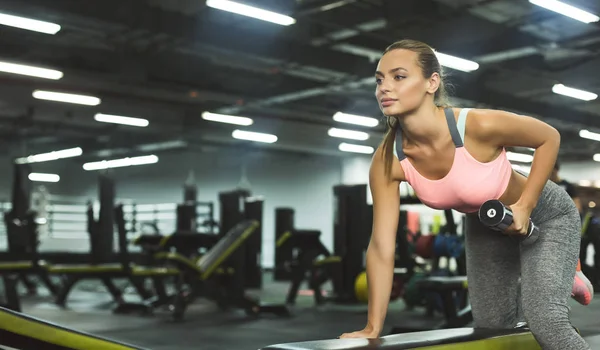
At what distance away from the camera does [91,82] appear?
34.7 feet

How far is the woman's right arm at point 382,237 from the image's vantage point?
5.81 feet

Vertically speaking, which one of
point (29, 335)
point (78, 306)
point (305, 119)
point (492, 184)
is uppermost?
point (305, 119)

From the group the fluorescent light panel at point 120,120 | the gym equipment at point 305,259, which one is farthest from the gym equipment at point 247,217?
the fluorescent light panel at point 120,120

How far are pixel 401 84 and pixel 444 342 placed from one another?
2.02ft

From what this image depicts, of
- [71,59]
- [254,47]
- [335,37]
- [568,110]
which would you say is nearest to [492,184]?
[254,47]

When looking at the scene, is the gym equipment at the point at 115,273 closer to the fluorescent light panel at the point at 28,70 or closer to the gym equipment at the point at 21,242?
the gym equipment at the point at 21,242

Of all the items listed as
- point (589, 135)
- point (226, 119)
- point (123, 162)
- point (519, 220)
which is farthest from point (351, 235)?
point (123, 162)

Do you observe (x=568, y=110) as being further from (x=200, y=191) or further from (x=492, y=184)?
(x=492, y=184)

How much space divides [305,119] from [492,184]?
11.8 meters

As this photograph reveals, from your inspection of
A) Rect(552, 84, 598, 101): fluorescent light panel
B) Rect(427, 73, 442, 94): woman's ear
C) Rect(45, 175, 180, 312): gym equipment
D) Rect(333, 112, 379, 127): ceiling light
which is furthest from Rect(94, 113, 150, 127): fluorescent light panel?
Rect(427, 73, 442, 94): woman's ear

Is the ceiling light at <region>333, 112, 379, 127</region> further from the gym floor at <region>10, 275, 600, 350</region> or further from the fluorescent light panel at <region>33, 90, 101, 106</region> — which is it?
the gym floor at <region>10, 275, 600, 350</region>

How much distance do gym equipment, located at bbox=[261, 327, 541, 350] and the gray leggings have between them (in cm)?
9

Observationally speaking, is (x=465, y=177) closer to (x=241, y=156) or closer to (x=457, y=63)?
(x=457, y=63)

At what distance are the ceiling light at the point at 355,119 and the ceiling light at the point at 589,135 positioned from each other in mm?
4256
